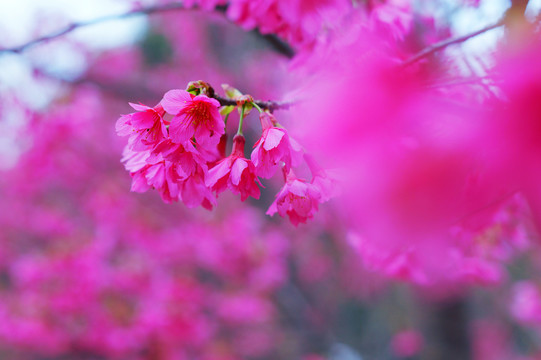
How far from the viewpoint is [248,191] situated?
2.37 ft

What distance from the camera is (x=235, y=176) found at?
2.20 feet

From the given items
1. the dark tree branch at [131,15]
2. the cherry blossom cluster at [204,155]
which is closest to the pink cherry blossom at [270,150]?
the cherry blossom cluster at [204,155]

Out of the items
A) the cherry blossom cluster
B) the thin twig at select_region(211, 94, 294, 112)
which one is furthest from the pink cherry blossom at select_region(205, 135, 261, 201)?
the thin twig at select_region(211, 94, 294, 112)

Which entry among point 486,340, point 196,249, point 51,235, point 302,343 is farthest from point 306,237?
point 486,340

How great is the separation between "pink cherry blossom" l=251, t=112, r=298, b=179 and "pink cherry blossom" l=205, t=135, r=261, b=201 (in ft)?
0.09

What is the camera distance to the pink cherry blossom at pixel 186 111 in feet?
2.11

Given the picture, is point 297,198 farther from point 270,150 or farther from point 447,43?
point 447,43

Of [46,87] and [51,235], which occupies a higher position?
[46,87]

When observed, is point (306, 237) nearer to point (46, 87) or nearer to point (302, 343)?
point (302, 343)

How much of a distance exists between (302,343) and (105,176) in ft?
14.3

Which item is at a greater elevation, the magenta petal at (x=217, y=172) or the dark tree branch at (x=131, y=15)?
the magenta petal at (x=217, y=172)

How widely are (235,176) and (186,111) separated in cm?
15

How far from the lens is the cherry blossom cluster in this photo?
66 cm

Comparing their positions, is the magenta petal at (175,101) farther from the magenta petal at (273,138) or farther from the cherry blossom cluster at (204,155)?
the magenta petal at (273,138)
